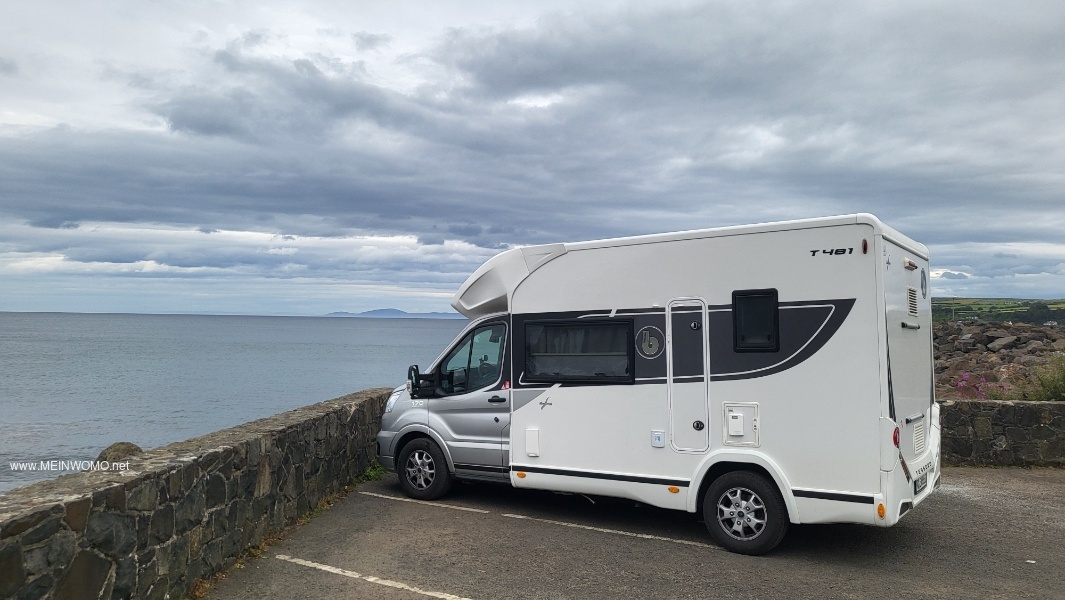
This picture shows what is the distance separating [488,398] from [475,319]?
924mm

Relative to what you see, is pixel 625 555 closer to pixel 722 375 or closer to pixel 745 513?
pixel 745 513

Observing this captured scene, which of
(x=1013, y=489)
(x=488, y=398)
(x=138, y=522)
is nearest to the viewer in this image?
(x=138, y=522)

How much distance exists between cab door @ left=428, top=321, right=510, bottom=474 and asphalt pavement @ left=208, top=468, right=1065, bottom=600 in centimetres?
60

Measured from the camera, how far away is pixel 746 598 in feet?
19.8

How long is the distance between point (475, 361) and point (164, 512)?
3973mm

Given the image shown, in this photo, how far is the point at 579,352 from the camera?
8.05 meters

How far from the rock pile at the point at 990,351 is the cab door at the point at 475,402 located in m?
9.80

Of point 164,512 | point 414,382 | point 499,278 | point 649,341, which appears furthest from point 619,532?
point 164,512

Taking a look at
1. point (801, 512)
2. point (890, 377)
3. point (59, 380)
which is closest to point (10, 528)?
point (801, 512)

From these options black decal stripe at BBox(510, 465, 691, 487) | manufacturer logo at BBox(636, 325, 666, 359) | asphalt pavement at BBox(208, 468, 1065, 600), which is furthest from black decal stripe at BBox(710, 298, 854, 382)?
asphalt pavement at BBox(208, 468, 1065, 600)

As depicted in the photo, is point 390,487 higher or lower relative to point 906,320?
lower

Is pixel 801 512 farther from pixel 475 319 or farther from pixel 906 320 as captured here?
pixel 475 319

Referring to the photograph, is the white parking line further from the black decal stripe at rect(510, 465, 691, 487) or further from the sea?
the sea

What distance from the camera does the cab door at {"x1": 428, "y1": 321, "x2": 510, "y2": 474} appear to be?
28.5 ft
